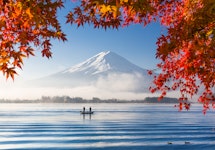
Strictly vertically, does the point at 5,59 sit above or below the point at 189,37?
below

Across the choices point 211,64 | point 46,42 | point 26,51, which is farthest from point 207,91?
point 26,51

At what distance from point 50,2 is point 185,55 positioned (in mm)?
5671

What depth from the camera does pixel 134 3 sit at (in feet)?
24.2

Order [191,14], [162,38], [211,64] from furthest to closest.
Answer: [211,64] → [162,38] → [191,14]

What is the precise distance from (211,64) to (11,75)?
293 inches

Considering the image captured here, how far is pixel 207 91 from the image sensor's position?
15641 millimetres

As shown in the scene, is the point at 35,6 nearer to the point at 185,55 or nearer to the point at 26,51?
the point at 26,51

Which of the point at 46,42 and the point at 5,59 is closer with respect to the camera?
the point at 5,59

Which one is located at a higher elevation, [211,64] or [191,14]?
[191,14]

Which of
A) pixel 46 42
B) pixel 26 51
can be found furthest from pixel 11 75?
pixel 46 42

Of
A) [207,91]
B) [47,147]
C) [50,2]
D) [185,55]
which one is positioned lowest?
[47,147]

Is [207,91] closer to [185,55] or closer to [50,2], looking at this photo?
[185,55]

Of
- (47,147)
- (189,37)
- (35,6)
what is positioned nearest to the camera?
(35,6)

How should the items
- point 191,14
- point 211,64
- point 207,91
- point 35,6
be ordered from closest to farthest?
point 35,6 → point 191,14 → point 211,64 → point 207,91
